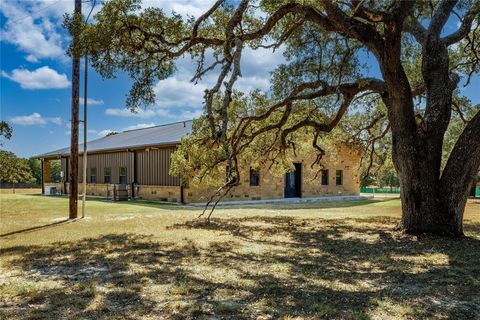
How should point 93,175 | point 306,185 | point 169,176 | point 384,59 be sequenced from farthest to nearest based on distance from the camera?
point 93,175 < point 306,185 < point 169,176 < point 384,59

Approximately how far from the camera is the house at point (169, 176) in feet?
73.9

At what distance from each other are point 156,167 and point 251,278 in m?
18.4

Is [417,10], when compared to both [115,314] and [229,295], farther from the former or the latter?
[115,314]

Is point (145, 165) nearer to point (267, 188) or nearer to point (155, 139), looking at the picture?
point (155, 139)

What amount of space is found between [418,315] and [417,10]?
31.5 feet

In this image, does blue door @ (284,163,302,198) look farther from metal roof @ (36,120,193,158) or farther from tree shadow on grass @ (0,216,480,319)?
tree shadow on grass @ (0,216,480,319)

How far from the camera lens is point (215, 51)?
11.8 meters

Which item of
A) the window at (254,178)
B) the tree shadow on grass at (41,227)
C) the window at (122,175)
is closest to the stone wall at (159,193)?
the window at (122,175)

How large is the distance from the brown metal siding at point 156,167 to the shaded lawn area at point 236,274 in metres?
11.6

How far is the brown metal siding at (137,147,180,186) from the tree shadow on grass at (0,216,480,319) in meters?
12.8

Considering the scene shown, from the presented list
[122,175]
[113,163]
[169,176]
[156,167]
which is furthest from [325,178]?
[113,163]

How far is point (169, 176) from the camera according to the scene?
22406mm

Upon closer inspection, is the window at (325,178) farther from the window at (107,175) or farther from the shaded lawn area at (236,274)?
the shaded lawn area at (236,274)

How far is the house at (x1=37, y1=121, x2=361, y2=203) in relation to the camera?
22531mm
